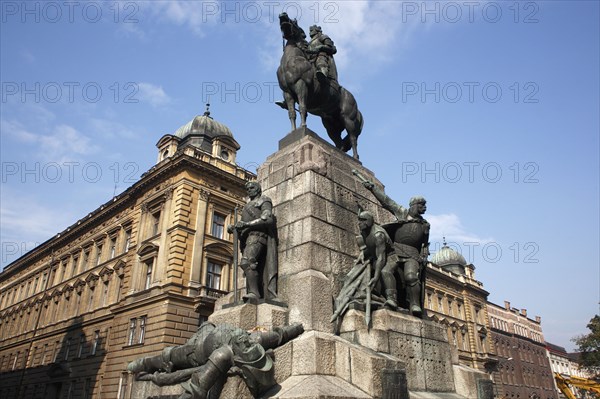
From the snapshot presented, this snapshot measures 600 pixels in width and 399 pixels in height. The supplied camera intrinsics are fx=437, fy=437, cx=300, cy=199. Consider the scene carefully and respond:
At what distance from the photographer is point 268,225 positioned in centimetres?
695

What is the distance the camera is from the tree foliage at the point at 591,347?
1594 inches

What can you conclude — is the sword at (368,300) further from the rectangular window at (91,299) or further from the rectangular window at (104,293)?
the rectangular window at (91,299)

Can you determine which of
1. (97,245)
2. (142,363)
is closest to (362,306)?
(142,363)

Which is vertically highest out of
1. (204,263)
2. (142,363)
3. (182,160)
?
(182,160)

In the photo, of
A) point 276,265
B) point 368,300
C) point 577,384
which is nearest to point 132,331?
point 276,265

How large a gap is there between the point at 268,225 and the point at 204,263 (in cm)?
2250

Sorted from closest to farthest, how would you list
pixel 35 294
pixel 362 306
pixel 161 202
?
pixel 362 306, pixel 161 202, pixel 35 294

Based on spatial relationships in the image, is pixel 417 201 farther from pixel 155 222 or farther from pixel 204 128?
pixel 204 128

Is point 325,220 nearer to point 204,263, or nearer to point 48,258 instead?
point 204,263

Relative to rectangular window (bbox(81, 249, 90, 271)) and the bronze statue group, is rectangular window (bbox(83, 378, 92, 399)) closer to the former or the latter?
rectangular window (bbox(81, 249, 90, 271))

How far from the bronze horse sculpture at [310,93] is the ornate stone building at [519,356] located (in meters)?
57.2

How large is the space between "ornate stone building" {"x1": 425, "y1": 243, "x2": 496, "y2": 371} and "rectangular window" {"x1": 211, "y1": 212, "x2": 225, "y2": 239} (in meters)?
26.1

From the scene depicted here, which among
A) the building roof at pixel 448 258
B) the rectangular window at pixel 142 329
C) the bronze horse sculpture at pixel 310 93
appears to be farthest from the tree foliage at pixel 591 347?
the bronze horse sculpture at pixel 310 93

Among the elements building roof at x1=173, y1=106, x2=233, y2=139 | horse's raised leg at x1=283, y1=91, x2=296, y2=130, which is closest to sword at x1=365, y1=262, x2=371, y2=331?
horse's raised leg at x1=283, y1=91, x2=296, y2=130
